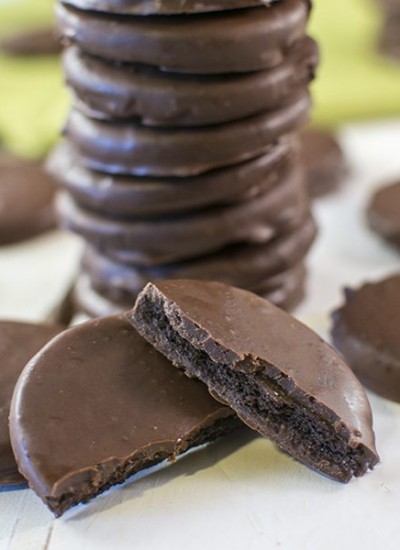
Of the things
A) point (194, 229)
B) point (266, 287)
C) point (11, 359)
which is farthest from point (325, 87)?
point (11, 359)

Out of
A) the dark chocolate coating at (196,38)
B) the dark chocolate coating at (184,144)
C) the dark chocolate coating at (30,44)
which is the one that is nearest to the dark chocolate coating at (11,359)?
the dark chocolate coating at (184,144)

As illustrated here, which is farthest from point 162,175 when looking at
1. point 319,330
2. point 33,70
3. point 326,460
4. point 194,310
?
point 33,70

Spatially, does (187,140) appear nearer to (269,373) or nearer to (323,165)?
(269,373)

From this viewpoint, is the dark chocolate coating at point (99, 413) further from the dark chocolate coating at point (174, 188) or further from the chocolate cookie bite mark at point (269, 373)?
the dark chocolate coating at point (174, 188)

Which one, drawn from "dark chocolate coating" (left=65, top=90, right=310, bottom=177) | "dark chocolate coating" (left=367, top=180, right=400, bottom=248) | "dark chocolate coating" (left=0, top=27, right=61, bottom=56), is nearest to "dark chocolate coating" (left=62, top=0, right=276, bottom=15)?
"dark chocolate coating" (left=65, top=90, right=310, bottom=177)

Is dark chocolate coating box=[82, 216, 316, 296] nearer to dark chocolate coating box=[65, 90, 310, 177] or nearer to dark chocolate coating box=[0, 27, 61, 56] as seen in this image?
dark chocolate coating box=[65, 90, 310, 177]

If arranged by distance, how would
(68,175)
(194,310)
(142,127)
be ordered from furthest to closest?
(68,175) → (142,127) → (194,310)

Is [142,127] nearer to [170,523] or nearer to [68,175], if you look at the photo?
[68,175]
